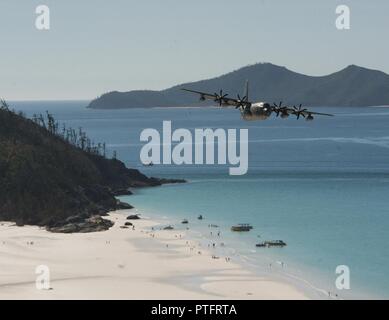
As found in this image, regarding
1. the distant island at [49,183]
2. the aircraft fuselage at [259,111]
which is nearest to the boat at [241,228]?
the distant island at [49,183]

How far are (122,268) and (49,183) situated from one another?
54.0 metres

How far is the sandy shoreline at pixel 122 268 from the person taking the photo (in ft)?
307

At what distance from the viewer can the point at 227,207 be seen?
17575cm

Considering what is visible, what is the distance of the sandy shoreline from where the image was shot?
307 feet

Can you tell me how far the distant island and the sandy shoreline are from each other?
6081 millimetres

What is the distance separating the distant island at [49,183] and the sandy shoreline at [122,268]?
6.08 m

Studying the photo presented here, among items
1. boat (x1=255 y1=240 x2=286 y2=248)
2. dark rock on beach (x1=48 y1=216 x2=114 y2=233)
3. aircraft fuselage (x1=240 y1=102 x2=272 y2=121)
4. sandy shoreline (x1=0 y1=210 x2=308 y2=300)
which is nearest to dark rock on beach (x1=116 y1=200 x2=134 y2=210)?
dark rock on beach (x1=48 y1=216 x2=114 y2=233)

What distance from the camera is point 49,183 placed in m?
155

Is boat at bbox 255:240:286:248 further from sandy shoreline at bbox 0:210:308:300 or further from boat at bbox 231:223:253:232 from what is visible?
boat at bbox 231:223:253:232
